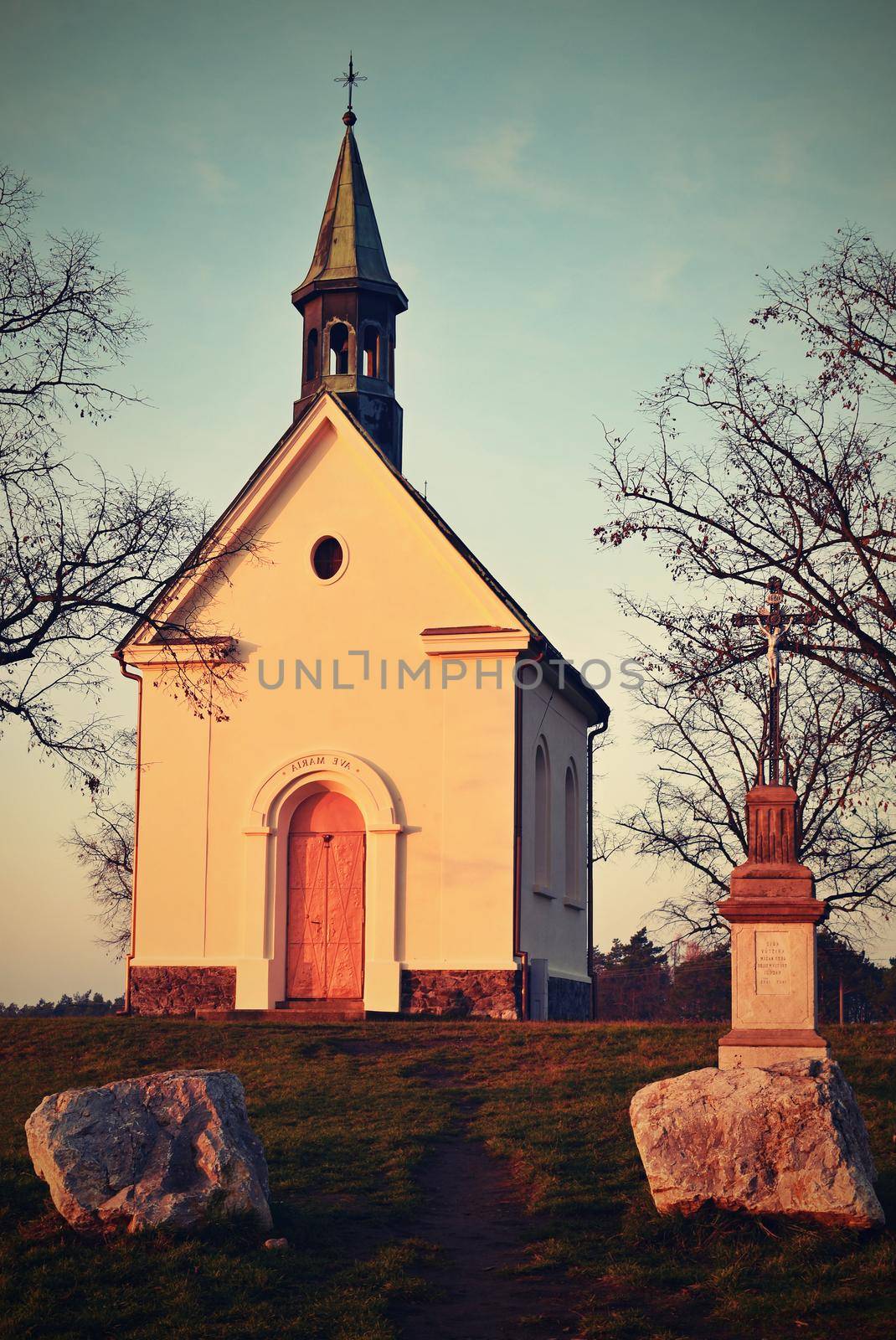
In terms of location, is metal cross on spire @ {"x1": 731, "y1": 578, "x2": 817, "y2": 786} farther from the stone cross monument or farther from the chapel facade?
the chapel facade

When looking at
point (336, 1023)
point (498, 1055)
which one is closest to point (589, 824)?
point (336, 1023)

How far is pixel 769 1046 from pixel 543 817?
11133 mm

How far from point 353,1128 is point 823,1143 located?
4.64 meters

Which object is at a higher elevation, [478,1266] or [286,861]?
[286,861]

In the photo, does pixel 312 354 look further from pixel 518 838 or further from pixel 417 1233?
pixel 417 1233

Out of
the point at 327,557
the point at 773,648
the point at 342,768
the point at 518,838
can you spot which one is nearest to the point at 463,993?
the point at 518,838

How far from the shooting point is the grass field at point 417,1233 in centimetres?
835

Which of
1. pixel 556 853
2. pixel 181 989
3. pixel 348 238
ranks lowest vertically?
pixel 181 989

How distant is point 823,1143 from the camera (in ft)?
31.8

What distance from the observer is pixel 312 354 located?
2520 cm

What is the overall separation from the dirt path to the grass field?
0.20 feet

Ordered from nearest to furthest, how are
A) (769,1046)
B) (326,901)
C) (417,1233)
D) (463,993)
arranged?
(417,1233) → (769,1046) → (463,993) → (326,901)

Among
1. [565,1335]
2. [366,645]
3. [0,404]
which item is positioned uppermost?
[0,404]

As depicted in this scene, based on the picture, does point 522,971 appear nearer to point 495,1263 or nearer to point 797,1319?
point 495,1263
